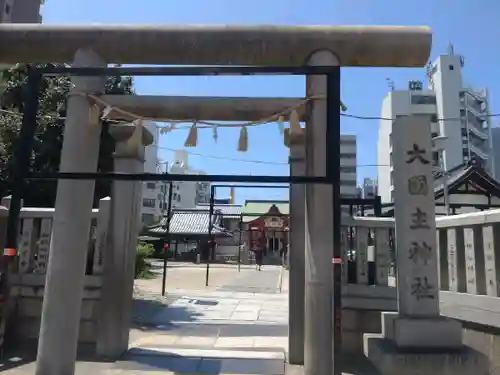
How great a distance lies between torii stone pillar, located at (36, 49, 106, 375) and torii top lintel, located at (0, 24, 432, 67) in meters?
0.26

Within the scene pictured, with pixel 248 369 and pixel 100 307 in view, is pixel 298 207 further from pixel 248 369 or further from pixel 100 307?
pixel 100 307

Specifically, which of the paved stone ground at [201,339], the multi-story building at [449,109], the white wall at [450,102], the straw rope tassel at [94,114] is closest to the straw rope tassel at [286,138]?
the straw rope tassel at [94,114]

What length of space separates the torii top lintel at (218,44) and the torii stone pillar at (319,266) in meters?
0.68

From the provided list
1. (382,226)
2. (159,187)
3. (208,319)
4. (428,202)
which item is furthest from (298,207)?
(159,187)

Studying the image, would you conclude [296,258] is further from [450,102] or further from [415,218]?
[450,102]

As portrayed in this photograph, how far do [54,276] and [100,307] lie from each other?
5.01 feet

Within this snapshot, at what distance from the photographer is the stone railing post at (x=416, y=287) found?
14.1 feet

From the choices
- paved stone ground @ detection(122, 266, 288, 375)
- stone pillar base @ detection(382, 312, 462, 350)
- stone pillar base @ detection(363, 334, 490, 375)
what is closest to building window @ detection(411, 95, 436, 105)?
paved stone ground @ detection(122, 266, 288, 375)

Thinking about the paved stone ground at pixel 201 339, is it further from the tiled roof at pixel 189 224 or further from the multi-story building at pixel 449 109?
the multi-story building at pixel 449 109

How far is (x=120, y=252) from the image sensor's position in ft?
19.7

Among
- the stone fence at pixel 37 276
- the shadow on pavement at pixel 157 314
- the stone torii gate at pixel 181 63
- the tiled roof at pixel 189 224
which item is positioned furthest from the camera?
the tiled roof at pixel 189 224

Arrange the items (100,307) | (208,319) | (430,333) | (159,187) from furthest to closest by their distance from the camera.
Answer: (159,187) < (208,319) < (100,307) < (430,333)

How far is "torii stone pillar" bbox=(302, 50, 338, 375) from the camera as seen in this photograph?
4.59 m

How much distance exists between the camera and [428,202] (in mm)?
4844
